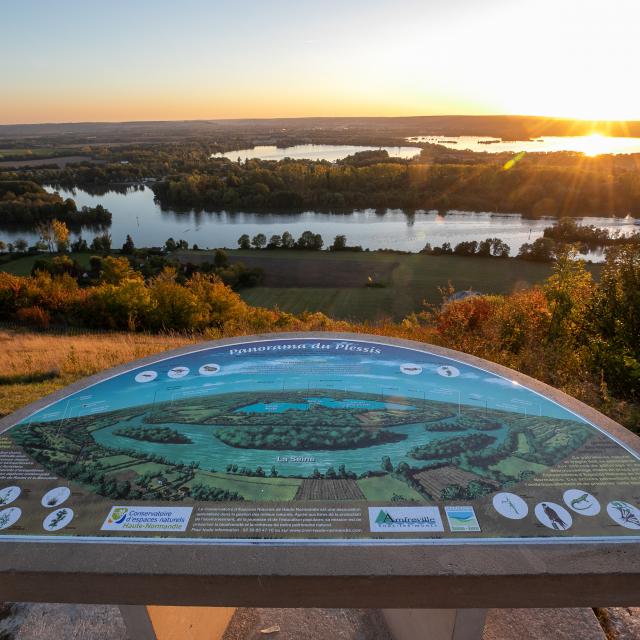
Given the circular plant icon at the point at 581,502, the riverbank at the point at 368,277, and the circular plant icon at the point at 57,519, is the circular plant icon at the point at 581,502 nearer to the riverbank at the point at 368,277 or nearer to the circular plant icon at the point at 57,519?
the circular plant icon at the point at 57,519

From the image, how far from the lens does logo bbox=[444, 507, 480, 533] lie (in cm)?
252

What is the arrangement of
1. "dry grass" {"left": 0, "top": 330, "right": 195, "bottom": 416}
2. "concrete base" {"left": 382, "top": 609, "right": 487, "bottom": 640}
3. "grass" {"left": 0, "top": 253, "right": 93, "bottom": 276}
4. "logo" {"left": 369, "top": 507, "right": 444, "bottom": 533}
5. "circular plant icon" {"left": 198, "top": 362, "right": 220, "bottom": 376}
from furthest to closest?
"grass" {"left": 0, "top": 253, "right": 93, "bottom": 276}, "dry grass" {"left": 0, "top": 330, "right": 195, "bottom": 416}, "circular plant icon" {"left": 198, "top": 362, "right": 220, "bottom": 376}, "concrete base" {"left": 382, "top": 609, "right": 487, "bottom": 640}, "logo" {"left": 369, "top": 507, "right": 444, "bottom": 533}

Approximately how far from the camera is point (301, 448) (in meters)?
3.17

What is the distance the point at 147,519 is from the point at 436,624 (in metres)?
2.03

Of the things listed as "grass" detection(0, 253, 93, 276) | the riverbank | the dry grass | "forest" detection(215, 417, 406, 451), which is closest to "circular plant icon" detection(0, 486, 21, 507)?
"forest" detection(215, 417, 406, 451)

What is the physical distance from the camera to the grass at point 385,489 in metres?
2.71

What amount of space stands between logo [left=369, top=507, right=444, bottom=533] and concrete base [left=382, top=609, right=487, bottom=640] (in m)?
0.77

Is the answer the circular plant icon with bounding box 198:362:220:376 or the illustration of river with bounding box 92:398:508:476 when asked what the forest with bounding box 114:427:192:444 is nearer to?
the illustration of river with bounding box 92:398:508:476

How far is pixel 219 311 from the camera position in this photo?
724 inches

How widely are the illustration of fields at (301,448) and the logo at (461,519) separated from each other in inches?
3.9

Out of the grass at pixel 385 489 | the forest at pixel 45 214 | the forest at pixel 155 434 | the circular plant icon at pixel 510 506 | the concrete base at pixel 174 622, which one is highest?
the forest at pixel 155 434

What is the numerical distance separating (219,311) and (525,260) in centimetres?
3289

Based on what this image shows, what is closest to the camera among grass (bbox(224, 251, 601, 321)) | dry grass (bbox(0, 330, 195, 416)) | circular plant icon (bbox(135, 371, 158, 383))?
circular plant icon (bbox(135, 371, 158, 383))

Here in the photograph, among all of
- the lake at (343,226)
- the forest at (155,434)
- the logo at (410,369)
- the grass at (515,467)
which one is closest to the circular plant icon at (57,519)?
the forest at (155,434)
